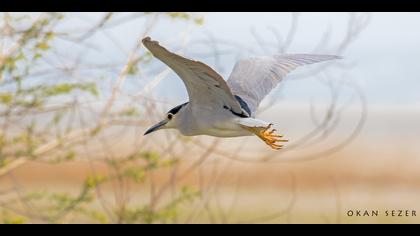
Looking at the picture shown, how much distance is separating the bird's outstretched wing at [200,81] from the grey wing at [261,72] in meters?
0.35

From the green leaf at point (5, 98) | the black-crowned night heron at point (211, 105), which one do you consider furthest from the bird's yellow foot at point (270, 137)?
the green leaf at point (5, 98)

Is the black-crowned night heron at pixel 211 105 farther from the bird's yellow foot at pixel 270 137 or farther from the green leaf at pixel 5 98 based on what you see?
the green leaf at pixel 5 98

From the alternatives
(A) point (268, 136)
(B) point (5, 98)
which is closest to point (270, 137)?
(A) point (268, 136)

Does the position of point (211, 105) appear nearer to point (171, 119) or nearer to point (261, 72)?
point (171, 119)

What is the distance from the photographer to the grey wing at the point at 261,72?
2.97 metres

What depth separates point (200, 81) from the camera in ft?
8.05

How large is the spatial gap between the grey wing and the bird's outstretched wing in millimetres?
351

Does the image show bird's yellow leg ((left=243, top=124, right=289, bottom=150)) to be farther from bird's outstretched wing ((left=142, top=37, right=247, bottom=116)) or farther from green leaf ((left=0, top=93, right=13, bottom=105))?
green leaf ((left=0, top=93, right=13, bottom=105))

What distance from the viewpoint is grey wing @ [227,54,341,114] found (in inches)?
117

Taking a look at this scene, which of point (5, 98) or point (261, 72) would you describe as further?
point (5, 98)

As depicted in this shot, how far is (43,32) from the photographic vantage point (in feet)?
13.3

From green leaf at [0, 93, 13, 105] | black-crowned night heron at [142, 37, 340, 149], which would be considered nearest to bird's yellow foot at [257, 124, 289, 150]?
black-crowned night heron at [142, 37, 340, 149]

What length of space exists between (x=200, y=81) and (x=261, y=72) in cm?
68
